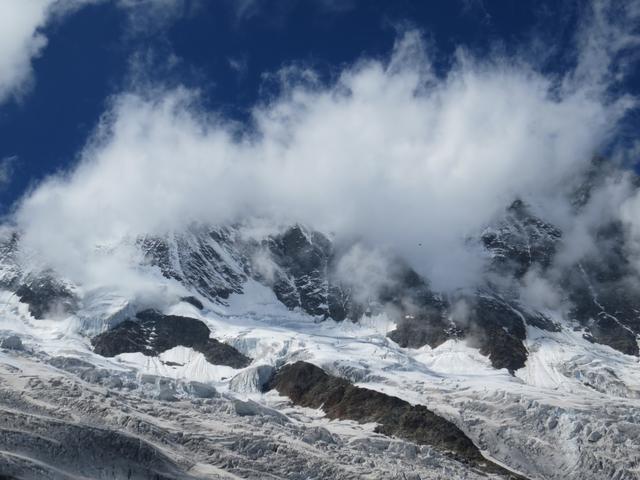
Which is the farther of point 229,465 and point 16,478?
point 229,465

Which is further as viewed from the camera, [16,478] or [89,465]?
[89,465]

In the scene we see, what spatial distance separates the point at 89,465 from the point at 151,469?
355 inches

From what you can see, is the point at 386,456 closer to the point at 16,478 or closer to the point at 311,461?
the point at 311,461

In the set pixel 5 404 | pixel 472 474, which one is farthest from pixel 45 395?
pixel 472 474

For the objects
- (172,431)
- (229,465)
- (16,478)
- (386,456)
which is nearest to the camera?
(16,478)

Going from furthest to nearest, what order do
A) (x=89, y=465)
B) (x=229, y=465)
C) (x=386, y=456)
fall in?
(x=386, y=456), (x=229, y=465), (x=89, y=465)

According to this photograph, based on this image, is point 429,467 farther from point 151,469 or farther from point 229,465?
point 151,469

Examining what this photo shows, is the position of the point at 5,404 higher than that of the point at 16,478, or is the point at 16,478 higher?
the point at 5,404

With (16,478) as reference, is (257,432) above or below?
above

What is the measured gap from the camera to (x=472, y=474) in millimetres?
189000

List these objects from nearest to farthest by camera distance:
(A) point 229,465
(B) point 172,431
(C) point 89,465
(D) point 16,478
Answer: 1. (D) point 16,478
2. (C) point 89,465
3. (A) point 229,465
4. (B) point 172,431

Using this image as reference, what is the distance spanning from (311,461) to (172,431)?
24.9m

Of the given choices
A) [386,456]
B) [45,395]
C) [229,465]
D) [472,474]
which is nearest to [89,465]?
[229,465]

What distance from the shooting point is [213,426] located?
18200cm
